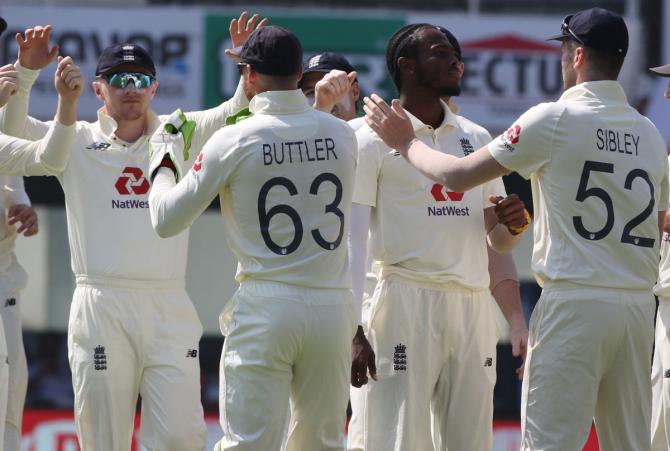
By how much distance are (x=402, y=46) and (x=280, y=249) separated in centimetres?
142

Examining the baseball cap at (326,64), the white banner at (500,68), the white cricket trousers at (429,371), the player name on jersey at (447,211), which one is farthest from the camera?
the white banner at (500,68)

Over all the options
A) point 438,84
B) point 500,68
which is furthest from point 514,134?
point 500,68

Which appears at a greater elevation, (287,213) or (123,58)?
(123,58)

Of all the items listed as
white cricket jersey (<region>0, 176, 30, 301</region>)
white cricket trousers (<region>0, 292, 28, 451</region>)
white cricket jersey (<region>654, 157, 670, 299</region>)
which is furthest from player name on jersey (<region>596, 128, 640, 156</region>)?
white cricket trousers (<region>0, 292, 28, 451</region>)

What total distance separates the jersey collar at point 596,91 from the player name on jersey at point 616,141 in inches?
6.1

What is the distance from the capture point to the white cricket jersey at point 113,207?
684 centimetres

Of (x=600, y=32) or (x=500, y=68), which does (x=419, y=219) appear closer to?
(x=600, y=32)

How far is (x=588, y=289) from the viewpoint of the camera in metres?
5.47

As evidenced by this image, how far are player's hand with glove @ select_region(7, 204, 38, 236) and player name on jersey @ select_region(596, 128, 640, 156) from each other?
3301 mm

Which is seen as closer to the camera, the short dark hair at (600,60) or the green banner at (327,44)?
the short dark hair at (600,60)

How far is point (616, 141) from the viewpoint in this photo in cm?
551

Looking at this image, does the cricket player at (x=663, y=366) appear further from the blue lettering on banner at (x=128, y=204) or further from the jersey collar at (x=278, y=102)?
the blue lettering on banner at (x=128, y=204)

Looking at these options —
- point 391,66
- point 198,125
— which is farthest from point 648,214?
point 198,125

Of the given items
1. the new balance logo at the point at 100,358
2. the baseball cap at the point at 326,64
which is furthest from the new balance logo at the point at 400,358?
the baseball cap at the point at 326,64
